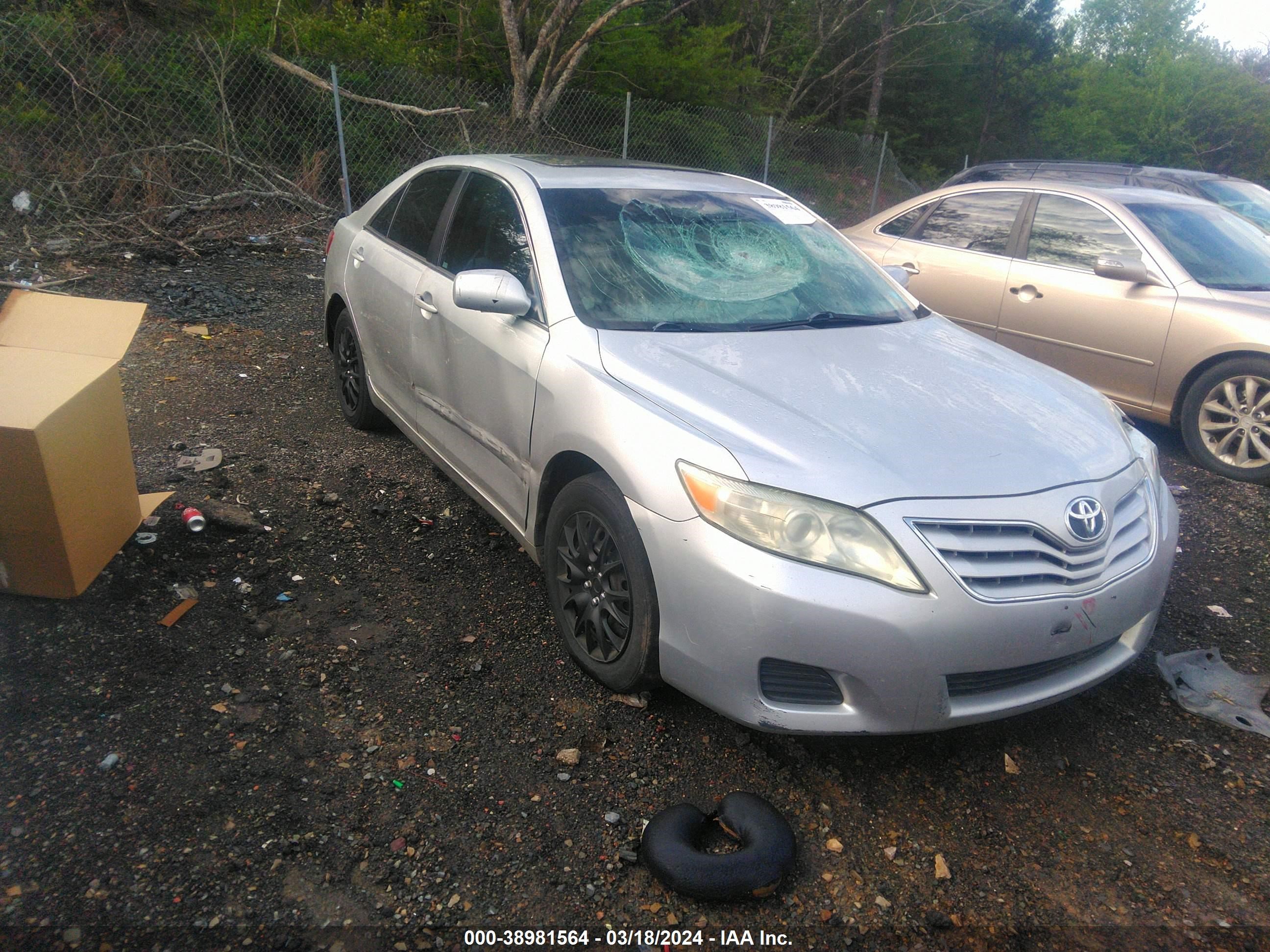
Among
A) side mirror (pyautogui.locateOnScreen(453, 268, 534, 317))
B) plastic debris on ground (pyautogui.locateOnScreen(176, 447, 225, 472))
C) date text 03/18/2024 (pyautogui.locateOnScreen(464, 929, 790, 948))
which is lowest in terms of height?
date text 03/18/2024 (pyautogui.locateOnScreen(464, 929, 790, 948))

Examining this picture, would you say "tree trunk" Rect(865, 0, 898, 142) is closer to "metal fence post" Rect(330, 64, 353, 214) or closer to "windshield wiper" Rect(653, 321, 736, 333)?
"metal fence post" Rect(330, 64, 353, 214)

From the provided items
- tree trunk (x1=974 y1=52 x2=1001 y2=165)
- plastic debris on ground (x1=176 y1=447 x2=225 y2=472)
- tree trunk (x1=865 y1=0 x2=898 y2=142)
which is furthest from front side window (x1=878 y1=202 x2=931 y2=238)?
tree trunk (x1=974 y1=52 x2=1001 y2=165)

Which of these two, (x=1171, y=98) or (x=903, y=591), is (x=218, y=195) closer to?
(x=903, y=591)

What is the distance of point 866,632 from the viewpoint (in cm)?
223

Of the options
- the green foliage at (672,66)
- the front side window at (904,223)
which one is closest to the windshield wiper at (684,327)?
the front side window at (904,223)

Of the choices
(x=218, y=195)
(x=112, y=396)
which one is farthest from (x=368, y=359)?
(x=218, y=195)

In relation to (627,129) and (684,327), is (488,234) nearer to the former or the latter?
(684,327)

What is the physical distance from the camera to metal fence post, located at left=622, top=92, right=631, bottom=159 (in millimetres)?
11531

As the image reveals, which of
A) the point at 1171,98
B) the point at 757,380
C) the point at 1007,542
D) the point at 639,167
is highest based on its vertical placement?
the point at 1171,98

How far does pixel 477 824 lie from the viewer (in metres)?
2.36

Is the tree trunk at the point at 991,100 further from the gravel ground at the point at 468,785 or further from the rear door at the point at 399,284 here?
the gravel ground at the point at 468,785

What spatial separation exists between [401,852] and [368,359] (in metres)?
2.91

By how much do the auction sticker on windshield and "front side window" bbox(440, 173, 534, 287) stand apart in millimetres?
1129

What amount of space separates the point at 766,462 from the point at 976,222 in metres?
4.95
